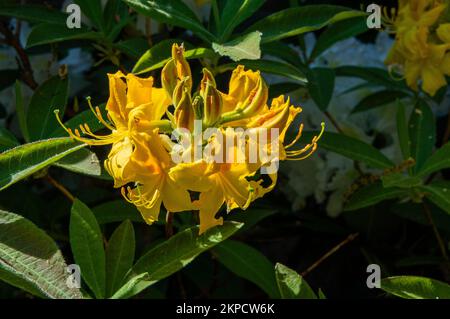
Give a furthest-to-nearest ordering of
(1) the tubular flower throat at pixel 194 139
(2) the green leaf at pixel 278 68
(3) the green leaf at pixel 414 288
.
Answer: (2) the green leaf at pixel 278 68 < (3) the green leaf at pixel 414 288 < (1) the tubular flower throat at pixel 194 139

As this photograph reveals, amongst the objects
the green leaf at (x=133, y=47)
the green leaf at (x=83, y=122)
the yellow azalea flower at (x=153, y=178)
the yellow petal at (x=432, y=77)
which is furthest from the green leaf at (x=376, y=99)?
the yellow azalea flower at (x=153, y=178)

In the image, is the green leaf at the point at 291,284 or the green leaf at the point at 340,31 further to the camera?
the green leaf at the point at 340,31

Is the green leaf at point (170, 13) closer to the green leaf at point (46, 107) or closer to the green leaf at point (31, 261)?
the green leaf at point (46, 107)

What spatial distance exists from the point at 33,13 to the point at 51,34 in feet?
0.34

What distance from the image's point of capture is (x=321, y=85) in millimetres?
1312

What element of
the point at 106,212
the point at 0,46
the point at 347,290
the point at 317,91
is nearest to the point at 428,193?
the point at 317,91

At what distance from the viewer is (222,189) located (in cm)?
89

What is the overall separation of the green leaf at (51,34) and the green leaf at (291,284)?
48 cm

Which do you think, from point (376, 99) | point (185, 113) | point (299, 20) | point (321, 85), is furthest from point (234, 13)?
point (376, 99)

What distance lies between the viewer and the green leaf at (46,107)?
116cm

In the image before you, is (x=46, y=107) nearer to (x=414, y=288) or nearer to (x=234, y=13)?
(x=234, y=13)

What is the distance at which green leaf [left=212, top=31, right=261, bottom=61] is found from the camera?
3.21 ft

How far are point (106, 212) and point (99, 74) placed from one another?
15.9 inches

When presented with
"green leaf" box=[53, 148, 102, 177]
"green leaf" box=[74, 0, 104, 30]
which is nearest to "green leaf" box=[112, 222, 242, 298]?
"green leaf" box=[53, 148, 102, 177]
